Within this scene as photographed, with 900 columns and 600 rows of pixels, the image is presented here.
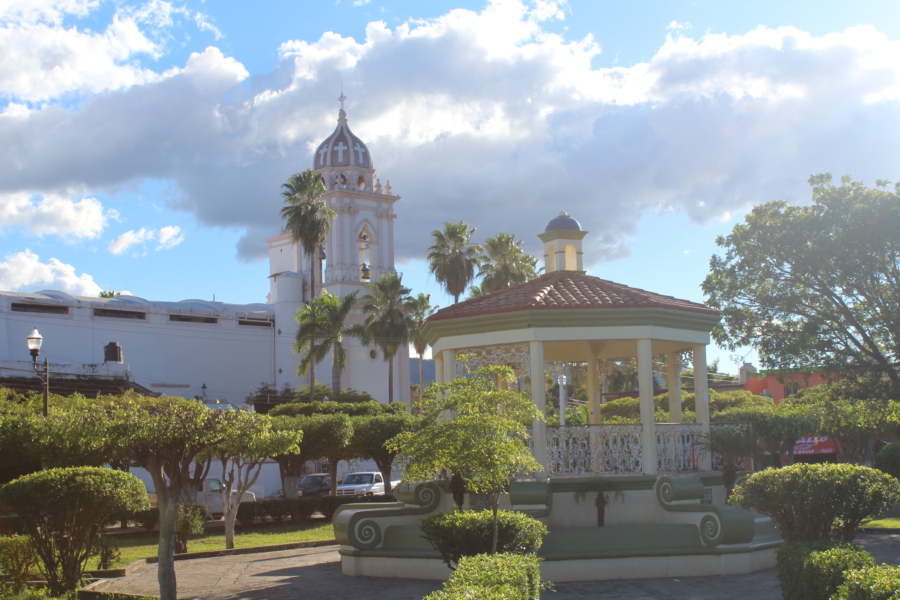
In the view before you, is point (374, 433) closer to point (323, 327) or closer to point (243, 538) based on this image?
point (243, 538)

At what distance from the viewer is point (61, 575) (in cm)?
1260

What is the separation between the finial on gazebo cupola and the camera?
1761 cm

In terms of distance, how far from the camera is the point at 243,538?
22266mm

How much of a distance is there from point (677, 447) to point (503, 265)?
29.1m

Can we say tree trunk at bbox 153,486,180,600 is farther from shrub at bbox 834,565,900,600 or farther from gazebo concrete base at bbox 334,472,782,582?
shrub at bbox 834,565,900,600

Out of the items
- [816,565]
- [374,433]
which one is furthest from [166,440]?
[374,433]

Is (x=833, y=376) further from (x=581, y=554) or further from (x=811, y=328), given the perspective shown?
(x=581, y=554)

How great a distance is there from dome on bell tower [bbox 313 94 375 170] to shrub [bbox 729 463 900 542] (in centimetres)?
5587

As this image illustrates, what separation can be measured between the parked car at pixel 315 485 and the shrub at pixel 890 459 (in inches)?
817

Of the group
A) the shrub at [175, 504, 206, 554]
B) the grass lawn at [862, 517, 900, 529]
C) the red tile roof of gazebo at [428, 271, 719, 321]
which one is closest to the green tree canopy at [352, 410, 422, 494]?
the shrub at [175, 504, 206, 554]

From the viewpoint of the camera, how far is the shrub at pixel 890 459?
24844mm

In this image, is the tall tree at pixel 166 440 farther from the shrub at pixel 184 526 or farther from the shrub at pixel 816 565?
the shrub at pixel 816 565

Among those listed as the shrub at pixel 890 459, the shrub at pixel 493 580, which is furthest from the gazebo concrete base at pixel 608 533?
the shrub at pixel 890 459

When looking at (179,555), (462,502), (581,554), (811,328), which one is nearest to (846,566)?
(581,554)
